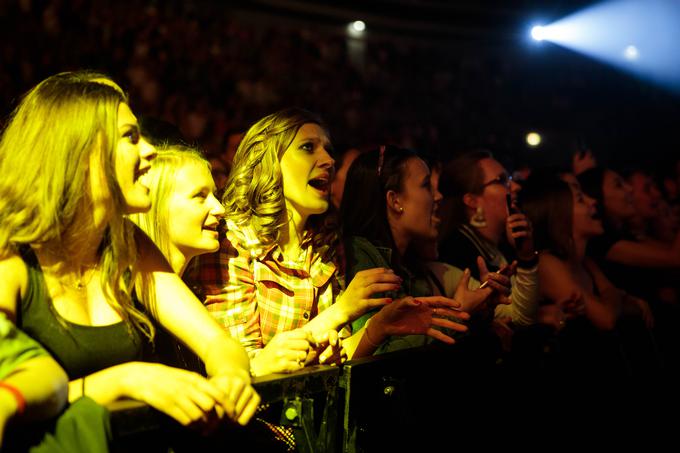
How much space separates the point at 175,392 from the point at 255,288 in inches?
41.9

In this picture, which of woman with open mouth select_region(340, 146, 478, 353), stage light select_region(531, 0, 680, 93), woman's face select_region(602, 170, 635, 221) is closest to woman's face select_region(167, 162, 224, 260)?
woman with open mouth select_region(340, 146, 478, 353)

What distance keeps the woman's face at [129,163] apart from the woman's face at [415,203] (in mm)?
1603

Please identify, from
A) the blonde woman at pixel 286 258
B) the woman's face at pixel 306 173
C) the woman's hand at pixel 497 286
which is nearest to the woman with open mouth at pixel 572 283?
the woman's hand at pixel 497 286

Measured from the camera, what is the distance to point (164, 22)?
785cm

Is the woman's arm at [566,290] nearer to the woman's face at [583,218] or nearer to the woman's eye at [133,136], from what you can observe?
the woman's face at [583,218]

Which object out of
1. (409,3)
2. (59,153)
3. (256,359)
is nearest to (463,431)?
(256,359)

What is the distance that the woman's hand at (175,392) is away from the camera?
1551 millimetres

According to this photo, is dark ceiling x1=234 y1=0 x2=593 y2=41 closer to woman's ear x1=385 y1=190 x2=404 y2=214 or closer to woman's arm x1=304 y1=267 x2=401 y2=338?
woman's ear x1=385 y1=190 x2=404 y2=214

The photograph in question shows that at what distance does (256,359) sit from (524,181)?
2.66 metres

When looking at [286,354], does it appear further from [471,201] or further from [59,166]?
[471,201]

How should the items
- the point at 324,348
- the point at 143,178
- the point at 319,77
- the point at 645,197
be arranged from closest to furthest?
the point at 324,348 < the point at 143,178 < the point at 645,197 < the point at 319,77

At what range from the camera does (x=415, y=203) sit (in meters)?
3.29

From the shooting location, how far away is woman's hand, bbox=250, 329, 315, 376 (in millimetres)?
2000

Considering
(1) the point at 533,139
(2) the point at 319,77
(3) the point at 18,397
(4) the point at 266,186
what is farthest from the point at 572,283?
(1) the point at 533,139
